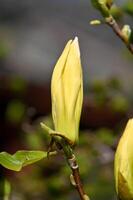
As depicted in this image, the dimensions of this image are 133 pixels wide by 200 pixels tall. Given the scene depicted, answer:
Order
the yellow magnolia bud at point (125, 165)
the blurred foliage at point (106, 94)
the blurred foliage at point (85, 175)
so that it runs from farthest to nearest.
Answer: the blurred foliage at point (106, 94) → the blurred foliage at point (85, 175) → the yellow magnolia bud at point (125, 165)

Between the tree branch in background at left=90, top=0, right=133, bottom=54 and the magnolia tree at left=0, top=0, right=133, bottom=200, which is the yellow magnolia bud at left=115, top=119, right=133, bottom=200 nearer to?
the magnolia tree at left=0, top=0, right=133, bottom=200

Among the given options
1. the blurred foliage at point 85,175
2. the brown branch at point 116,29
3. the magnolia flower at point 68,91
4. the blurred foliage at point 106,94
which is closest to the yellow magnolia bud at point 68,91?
the magnolia flower at point 68,91

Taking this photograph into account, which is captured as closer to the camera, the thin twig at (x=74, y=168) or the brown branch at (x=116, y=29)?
the thin twig at (x=74, y=168)

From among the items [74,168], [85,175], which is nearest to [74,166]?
[74,168]

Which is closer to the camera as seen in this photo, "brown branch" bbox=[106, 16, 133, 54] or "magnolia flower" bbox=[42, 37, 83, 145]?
"magnolia flower" bbox=[42, 37, 83, 145]

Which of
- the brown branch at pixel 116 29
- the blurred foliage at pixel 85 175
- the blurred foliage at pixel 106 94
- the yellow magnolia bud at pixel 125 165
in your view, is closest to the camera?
the yellow magnolia bud at pixel 125 165

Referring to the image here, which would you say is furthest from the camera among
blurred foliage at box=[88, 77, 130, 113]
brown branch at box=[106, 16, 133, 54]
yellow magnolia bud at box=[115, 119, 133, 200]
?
blurred foliage at box=[88, 77, 130, 113]

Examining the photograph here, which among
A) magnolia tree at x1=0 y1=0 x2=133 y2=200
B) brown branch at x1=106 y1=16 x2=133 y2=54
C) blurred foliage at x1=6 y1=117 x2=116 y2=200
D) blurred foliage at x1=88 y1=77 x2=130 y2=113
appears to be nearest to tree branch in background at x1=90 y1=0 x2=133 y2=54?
brown branch at x1=106 y1=16 x2=133 y2=54

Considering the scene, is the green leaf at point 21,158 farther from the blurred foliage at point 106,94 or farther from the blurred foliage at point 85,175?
the blurred foliage at point 106,94
